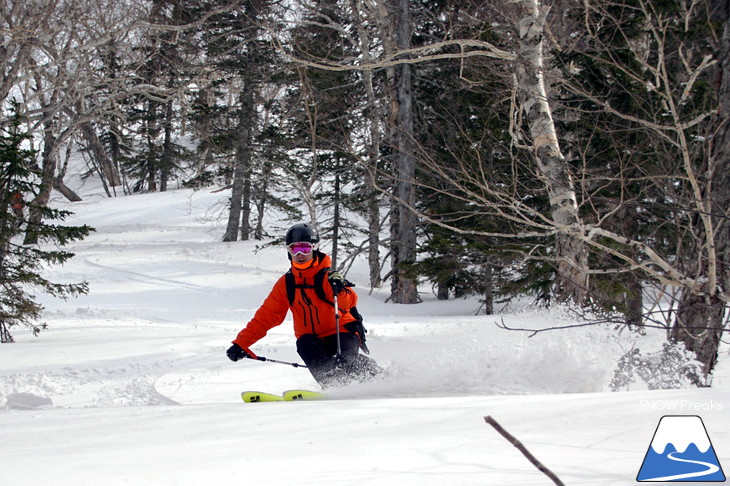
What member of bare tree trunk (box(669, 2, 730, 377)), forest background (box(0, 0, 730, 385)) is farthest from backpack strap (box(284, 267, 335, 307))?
bare tree trunk (box(669, 2, 730, 377))

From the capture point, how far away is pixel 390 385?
5.40 meters

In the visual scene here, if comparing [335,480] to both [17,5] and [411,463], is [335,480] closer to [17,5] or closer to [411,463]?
[411,463]

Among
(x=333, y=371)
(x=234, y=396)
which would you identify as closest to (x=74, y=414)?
(x=333, y=371)

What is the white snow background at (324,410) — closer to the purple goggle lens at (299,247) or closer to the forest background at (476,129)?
the forest background at (476,129)

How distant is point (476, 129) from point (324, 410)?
1001 centimetres

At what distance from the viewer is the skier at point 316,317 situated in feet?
18.7

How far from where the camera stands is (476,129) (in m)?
12.8

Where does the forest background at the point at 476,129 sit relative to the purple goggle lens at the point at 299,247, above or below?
above

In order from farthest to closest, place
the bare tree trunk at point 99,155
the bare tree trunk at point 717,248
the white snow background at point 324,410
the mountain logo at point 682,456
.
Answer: the bare tree trunk at point 99,155 < the bare tree trunk at point 717,248 < the white snow background at point 324,410 < the mountain logo at point 682,456

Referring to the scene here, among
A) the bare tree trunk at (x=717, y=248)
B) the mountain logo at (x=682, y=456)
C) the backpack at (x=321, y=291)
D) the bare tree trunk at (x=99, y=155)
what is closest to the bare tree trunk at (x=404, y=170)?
the backpack at (x=321, y=291)

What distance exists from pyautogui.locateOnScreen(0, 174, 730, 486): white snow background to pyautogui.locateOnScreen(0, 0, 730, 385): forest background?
2.43 feet

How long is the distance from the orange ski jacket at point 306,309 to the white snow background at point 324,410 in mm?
680

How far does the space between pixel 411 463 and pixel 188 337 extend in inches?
344

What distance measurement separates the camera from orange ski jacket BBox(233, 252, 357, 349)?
19.0 feet
